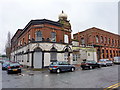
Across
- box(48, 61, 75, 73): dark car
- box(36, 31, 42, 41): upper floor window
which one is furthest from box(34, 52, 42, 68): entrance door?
box(48, 61, 75, 73): dark car

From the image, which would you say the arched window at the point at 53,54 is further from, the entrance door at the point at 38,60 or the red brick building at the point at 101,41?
the red brick building at the point at 101,41

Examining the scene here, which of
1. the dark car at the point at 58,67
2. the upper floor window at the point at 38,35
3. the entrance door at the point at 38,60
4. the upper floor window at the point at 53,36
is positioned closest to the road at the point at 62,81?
the dark car at the point at 58,67

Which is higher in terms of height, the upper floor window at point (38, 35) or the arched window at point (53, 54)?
the upper floor window at point (38, 35)

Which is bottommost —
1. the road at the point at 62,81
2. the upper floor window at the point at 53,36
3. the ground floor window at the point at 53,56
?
the road at the point at 62,81

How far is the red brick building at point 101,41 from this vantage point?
3166 cm

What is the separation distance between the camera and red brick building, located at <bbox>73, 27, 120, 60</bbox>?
104 feet

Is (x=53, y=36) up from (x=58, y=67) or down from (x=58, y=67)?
up

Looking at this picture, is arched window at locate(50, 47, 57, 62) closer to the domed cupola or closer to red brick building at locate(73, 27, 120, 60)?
→ the domed cupola

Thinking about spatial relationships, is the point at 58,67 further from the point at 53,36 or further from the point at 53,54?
the point at 53,36

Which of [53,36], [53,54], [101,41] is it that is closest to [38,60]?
[53,54]

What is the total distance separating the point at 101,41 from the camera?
33812mm

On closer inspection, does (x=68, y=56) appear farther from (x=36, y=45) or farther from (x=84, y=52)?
(x=36, y=45)

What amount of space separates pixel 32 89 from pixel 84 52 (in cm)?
2164

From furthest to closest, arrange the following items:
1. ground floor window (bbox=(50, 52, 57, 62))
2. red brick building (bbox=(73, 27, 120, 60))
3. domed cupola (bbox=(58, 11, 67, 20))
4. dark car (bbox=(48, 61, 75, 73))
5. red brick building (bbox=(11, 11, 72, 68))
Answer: red brick building (bbox=(73, 27, 120, 60)) < domed cupola (bbox=(58, 11, 67, 20)) < ground floor window (bbox=(50, 52, 57, 62)) < red brick building (bbox=(11, 11, 72, 68)) < dark car (bbox=(48, 61, 75, 73))
